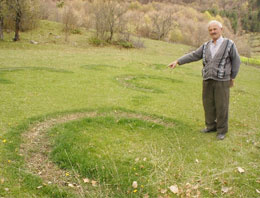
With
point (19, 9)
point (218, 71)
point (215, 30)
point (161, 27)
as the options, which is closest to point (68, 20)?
point (19, 9)

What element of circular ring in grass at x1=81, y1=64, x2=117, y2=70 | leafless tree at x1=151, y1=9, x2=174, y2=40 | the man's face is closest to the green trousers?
the man's face

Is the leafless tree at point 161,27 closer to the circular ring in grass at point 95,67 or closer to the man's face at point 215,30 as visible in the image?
the circular ring in grass at point 95,67

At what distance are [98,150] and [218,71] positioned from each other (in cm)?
387

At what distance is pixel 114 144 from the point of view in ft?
21.5

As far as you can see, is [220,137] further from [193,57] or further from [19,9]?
[19,9]

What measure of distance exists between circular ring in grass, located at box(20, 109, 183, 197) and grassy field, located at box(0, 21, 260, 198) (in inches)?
0.8

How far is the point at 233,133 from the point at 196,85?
7.98m

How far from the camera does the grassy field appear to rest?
4.93 meters

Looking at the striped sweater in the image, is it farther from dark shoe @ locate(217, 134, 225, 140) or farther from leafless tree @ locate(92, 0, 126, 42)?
leafless tree @ locate(92, 0, 126, 42)

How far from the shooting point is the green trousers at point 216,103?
691cm

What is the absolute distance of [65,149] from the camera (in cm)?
589

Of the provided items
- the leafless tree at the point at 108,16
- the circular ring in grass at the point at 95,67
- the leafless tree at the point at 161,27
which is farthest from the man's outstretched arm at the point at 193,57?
the leafless tree at the point at 161,27

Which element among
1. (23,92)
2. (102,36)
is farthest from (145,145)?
(102,36)

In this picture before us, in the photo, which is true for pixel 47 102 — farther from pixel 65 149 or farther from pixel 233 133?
pixel 233 133
